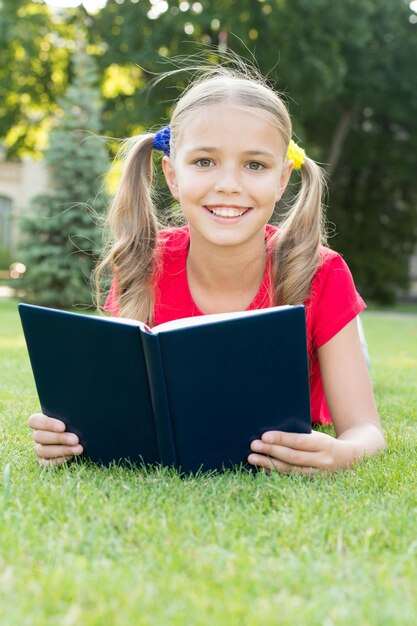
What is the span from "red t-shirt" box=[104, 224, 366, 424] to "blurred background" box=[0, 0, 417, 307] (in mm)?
9169

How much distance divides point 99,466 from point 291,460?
0.60 meters

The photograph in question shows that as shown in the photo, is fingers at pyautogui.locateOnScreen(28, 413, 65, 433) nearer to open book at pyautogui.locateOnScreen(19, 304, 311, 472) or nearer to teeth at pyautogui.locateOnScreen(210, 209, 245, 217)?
open book at pyautogui.locateOnScreen(19, 304, 311, 472)

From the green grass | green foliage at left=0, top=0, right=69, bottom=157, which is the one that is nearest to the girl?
the green grass

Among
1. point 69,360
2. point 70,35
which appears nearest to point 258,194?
point 69,360

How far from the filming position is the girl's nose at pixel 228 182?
2697mm

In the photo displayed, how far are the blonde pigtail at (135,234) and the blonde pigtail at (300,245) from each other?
0.50 metres

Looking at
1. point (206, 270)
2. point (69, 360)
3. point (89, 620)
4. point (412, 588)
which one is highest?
point (206, 270)

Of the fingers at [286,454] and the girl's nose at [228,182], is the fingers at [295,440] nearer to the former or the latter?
the fingers at [286,454]

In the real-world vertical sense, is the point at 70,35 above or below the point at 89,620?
above

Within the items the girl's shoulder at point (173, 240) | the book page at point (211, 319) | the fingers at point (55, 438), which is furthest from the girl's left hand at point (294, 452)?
the girl's shoulder at point (173, 240)

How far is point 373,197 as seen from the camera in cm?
2494

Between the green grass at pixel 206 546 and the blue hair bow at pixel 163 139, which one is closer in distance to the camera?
the green grass at pixel 206 546

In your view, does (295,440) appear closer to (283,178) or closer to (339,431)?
(339,431)

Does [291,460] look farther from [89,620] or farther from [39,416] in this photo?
[89,620]
